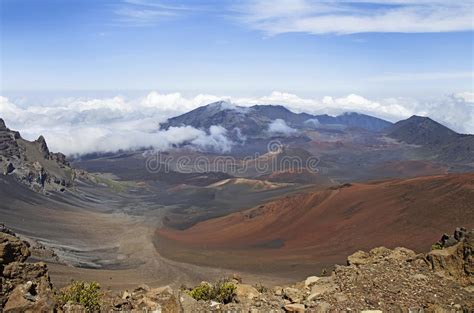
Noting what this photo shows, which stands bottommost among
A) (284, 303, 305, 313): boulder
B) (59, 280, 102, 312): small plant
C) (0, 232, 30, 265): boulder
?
(59, 280, 102, 312): small plant

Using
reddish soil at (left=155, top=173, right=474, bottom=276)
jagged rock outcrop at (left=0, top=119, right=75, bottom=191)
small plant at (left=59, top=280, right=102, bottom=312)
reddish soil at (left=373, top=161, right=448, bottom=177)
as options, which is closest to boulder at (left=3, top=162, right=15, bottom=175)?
jagged rock outcrop at (left=0, top=119, right=75, bottom=191)

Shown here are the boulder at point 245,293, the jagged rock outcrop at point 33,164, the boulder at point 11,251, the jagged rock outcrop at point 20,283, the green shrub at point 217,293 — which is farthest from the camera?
the jagged rock outcrop at point 33,164

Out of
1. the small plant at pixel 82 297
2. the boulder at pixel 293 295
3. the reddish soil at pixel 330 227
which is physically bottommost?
the reddish soil at pixel 330 227

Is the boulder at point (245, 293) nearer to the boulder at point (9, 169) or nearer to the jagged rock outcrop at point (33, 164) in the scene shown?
the jagged rock outcrop at point (33, 164)

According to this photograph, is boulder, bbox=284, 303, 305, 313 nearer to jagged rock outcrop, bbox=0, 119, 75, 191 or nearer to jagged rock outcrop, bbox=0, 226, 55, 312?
jagged rock outcrop, bbox=0, 226, 55, 312

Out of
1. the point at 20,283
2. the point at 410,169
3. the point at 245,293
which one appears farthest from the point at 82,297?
the point at 410,169

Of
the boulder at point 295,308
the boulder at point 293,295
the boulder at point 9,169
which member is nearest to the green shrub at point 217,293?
the boulder at point 293,295
